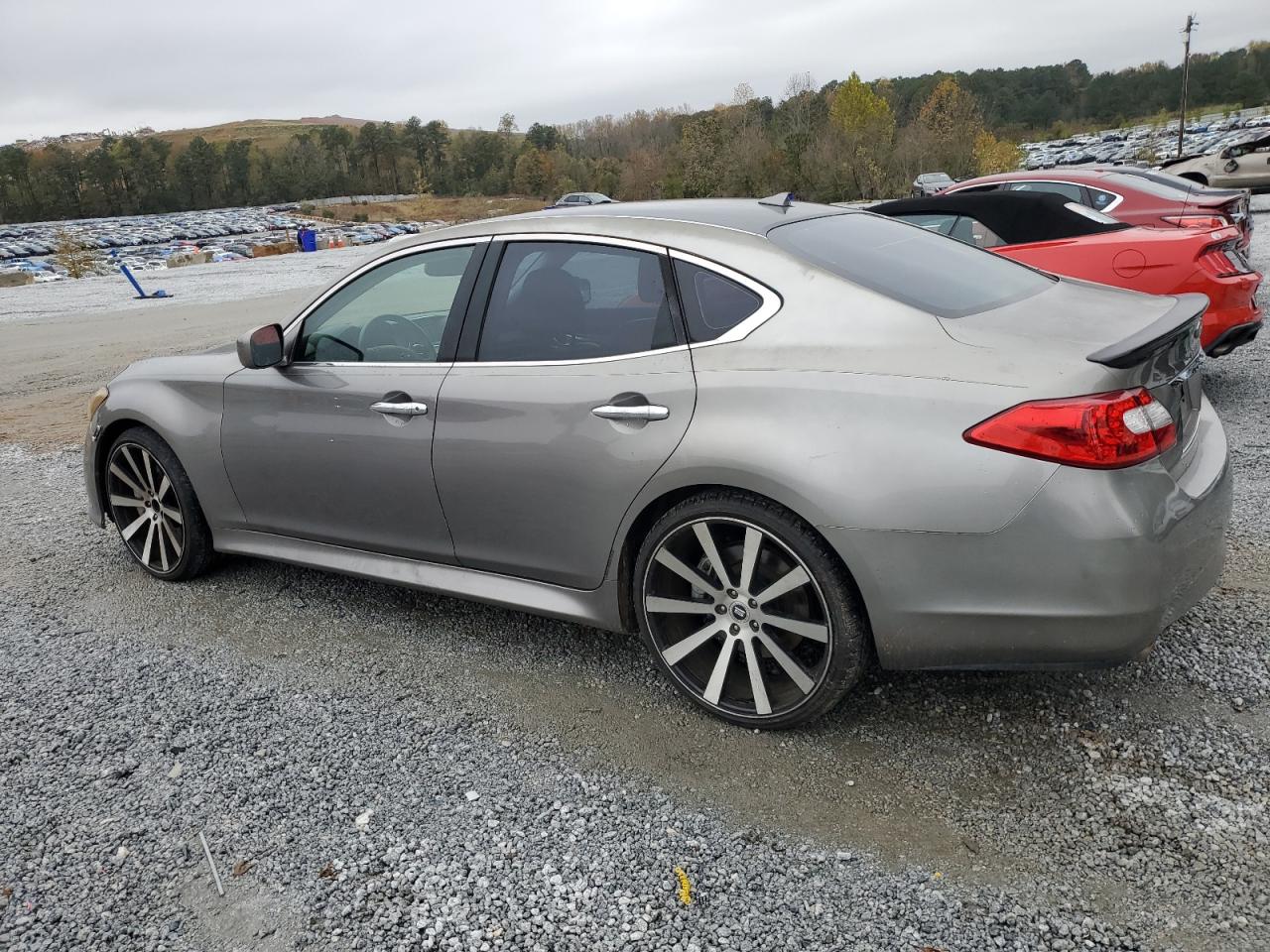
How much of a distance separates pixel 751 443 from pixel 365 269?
1968 millimetres

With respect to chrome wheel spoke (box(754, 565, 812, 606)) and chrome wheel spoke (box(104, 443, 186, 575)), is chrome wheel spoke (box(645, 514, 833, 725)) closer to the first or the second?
chrome wheel spoke (box(754, 565, 812, 606))

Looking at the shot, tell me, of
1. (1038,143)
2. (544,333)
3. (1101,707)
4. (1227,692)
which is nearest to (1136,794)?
(1101,707)

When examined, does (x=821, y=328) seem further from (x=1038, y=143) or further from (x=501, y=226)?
(x=1038, y=143)

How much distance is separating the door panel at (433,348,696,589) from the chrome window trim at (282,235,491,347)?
20.3 inches

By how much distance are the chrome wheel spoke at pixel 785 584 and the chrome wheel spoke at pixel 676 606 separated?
204 mm

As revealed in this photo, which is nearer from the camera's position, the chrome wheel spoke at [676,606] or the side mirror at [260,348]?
the chrome wheel spoke at [676,606]

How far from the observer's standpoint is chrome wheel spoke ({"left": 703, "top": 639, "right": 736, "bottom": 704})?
120 inches

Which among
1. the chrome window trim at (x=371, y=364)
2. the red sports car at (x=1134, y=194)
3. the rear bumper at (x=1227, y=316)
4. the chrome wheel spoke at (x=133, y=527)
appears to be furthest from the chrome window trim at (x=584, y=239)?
the red sports car at (x=1134, y=194)

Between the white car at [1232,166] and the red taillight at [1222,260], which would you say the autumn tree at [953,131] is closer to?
the white car at [1232,166]

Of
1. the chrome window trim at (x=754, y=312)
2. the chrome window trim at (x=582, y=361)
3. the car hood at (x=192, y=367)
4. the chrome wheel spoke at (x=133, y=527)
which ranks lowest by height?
the chrome wheel spoke at (x=133, y=527)

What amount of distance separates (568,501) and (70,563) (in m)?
3.44

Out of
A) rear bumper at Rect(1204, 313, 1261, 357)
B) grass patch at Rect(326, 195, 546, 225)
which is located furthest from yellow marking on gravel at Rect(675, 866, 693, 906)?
grass patch at Rect(326, 195, 546, 225)

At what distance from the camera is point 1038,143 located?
4555 inches

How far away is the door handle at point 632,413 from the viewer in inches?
118
